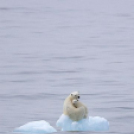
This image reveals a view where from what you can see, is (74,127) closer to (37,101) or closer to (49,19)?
(37,101)

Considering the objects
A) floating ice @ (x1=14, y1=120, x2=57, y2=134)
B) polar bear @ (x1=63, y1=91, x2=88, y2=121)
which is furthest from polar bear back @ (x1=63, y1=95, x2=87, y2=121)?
floating ice @ (x1=14, y1=120, x2=57, y2=134)

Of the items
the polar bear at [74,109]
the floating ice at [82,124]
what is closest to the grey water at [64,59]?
the floating ice at [82,124]

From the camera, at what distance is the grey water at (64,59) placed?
7.48 meters

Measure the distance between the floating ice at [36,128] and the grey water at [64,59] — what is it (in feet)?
0.37

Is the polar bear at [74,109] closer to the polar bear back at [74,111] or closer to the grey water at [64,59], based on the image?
Answer: the polar bear back at [74,111]

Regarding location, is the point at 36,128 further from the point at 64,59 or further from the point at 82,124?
the point at 64,59

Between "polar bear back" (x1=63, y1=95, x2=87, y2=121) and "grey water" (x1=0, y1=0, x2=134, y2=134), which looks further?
"grey water" (x1=0, y1=0, x2=134, y2=134)

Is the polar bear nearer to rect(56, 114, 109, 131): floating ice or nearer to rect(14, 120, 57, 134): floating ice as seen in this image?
rect(56, 114, 109, 131): floating ice

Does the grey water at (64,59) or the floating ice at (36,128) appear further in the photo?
the grey water at (64,59)

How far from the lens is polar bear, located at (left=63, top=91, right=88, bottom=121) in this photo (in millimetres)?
6570

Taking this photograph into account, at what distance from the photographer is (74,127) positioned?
261 inches

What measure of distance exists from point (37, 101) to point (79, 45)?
3.01m

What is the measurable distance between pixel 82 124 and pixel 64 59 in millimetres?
3296

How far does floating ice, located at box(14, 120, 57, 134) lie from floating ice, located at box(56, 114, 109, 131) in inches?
3.1
